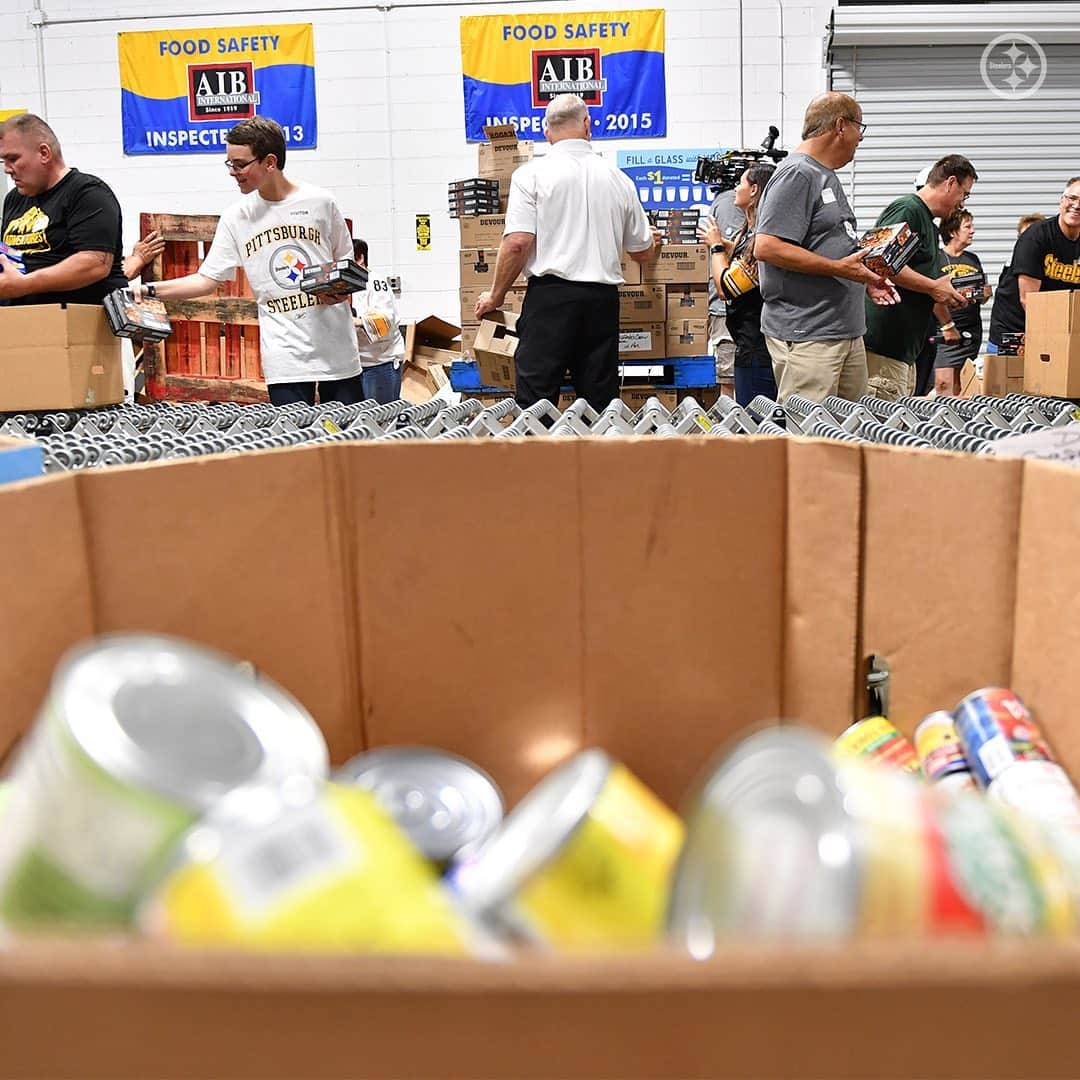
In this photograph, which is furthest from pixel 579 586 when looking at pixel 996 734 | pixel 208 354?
pixel 208 354

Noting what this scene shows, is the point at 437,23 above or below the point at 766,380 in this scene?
above

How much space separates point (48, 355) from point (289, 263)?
79 centimetres

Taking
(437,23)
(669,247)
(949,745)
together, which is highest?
(437,23)

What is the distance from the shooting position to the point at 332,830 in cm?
45

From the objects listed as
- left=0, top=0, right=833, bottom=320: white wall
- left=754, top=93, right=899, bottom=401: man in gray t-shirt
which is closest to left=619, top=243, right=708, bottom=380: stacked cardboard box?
left=754, top=93, right=899, bottom=401: man in gray t-shirt

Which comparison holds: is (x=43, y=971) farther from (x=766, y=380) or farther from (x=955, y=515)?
(x=766, y=380)

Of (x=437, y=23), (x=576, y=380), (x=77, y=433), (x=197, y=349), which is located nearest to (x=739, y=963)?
(x=77, y=433)

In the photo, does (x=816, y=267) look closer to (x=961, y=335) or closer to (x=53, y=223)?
(x=53, y=223)

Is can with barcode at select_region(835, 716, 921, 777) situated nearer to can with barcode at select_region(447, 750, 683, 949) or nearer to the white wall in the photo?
can with barcode at select_region(447, 750, 683, 949)

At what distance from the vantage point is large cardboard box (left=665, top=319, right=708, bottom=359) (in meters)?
5.47

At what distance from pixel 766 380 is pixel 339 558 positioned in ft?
12.3

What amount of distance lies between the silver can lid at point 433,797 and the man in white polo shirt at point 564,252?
2.83m

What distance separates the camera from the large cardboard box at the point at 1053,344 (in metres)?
3.15

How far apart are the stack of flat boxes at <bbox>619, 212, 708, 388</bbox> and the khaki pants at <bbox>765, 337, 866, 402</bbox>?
197cm
